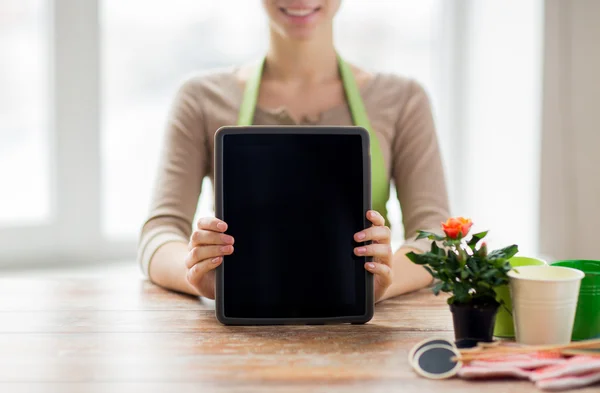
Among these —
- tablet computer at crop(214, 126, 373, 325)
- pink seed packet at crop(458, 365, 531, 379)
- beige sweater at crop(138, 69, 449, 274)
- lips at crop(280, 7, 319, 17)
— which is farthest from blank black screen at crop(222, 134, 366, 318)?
lips at crop(280, 7, 319, 17)

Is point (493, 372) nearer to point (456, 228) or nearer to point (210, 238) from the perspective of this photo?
point (456, 228)

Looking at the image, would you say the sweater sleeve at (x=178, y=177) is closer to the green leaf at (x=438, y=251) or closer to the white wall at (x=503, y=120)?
the green leaf at (x=438, y=251)

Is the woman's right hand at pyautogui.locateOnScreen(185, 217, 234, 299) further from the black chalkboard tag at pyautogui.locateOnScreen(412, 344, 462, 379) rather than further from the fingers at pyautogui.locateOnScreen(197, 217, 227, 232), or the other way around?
the black chalkboard tag at pyautogui.locateOnScreen(412, 344, 462, 379)

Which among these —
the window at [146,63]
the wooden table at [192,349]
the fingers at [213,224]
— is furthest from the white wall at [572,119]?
the fingers at [213,224]

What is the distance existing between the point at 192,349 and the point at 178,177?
594 mm

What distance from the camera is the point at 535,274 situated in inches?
37.1

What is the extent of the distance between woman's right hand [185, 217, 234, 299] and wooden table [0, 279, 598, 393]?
0.08m

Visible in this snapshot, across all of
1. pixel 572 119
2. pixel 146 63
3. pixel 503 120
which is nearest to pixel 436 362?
pixel 572 119

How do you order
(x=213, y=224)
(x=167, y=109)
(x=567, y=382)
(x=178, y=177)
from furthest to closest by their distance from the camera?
(x=167, y=109), (x=178, y=177), (x=213, y=224), (x=567, y=382)

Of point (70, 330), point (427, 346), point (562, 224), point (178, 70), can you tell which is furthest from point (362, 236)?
point (178, 70)

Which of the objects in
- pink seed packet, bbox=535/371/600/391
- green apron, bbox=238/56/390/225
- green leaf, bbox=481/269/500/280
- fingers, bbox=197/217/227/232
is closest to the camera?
pink seed packet, bbox=535/371/600/391

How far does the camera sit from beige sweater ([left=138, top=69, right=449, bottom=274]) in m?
1.43

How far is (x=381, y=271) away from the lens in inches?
41.6

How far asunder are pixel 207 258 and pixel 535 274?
0.45 m
